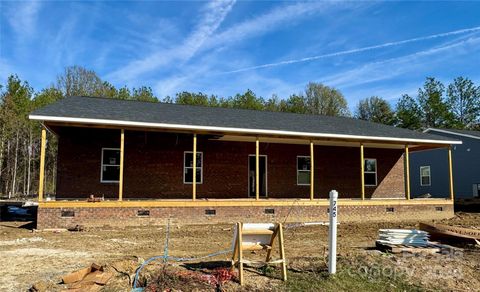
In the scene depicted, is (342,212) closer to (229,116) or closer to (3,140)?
(229,116)

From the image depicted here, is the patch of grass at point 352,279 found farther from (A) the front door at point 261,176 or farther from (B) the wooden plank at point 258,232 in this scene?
(A) the front door at point 261,176

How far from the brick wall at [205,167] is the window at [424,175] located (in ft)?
22.4

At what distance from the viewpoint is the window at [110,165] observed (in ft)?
56.9

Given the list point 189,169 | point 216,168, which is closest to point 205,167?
point 216,168

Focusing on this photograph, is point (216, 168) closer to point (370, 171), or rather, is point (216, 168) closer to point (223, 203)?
point (223, 203)

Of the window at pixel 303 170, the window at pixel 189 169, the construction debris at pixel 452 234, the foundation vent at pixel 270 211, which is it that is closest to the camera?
the construction debris at pixel 452 234

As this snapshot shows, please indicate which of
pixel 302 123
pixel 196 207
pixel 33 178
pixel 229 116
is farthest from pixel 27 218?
pixel 33 178

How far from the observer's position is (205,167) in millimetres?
18797

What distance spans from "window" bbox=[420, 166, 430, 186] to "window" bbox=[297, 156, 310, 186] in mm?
11992

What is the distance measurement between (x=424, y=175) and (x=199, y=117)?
18540 mm

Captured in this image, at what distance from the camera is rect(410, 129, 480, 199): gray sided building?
83.7 feet

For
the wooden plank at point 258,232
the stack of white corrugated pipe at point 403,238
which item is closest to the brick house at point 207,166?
the stack of white corrugated pipe at point 403,238

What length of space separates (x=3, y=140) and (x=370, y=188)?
81.8 feet

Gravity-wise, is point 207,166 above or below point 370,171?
above
